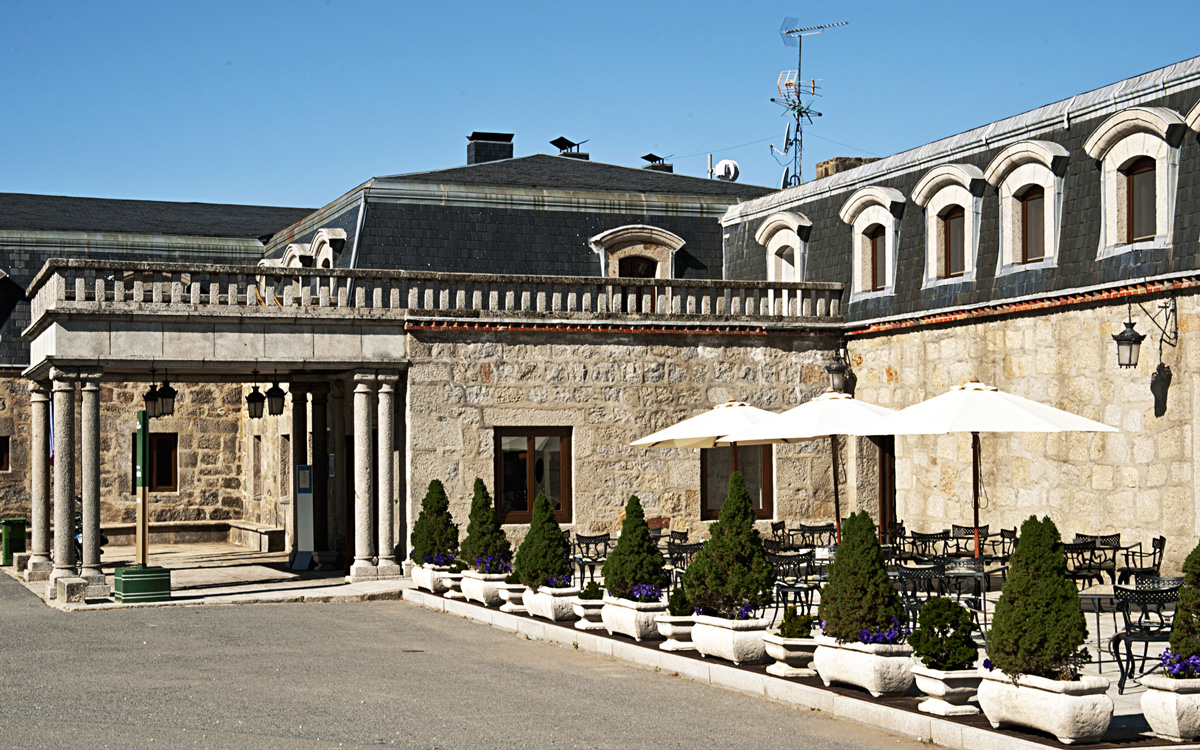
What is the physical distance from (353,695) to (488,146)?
73.7 ft

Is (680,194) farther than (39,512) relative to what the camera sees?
Yes

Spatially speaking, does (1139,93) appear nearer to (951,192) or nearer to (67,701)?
(951,192)

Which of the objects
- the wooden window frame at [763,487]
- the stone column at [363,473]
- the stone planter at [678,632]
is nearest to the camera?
the stone planter at [678,632]

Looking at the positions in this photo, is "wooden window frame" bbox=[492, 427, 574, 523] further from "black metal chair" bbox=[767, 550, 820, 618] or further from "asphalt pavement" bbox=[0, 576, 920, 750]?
"black metal chair" bbox=[767, 550, 820, 618]

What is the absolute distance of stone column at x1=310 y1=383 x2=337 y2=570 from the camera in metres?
26.1

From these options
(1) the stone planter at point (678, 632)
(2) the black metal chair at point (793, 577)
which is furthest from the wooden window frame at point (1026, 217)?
(1) the stone planter at point (678, 632)

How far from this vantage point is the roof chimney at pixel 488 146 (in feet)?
108

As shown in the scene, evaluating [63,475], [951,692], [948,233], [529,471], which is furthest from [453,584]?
[951,692]

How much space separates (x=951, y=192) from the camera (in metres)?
22.1

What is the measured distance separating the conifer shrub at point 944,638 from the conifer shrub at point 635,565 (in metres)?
4.49

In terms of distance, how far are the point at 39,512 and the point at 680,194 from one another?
1267cm

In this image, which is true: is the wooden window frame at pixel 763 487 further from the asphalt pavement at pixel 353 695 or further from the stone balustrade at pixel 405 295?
the asphalt pavement at pixel 353 695

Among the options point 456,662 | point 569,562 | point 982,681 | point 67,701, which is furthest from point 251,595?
point 982,681

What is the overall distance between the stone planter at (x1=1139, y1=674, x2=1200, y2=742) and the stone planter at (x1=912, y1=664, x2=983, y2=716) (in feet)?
4.28
